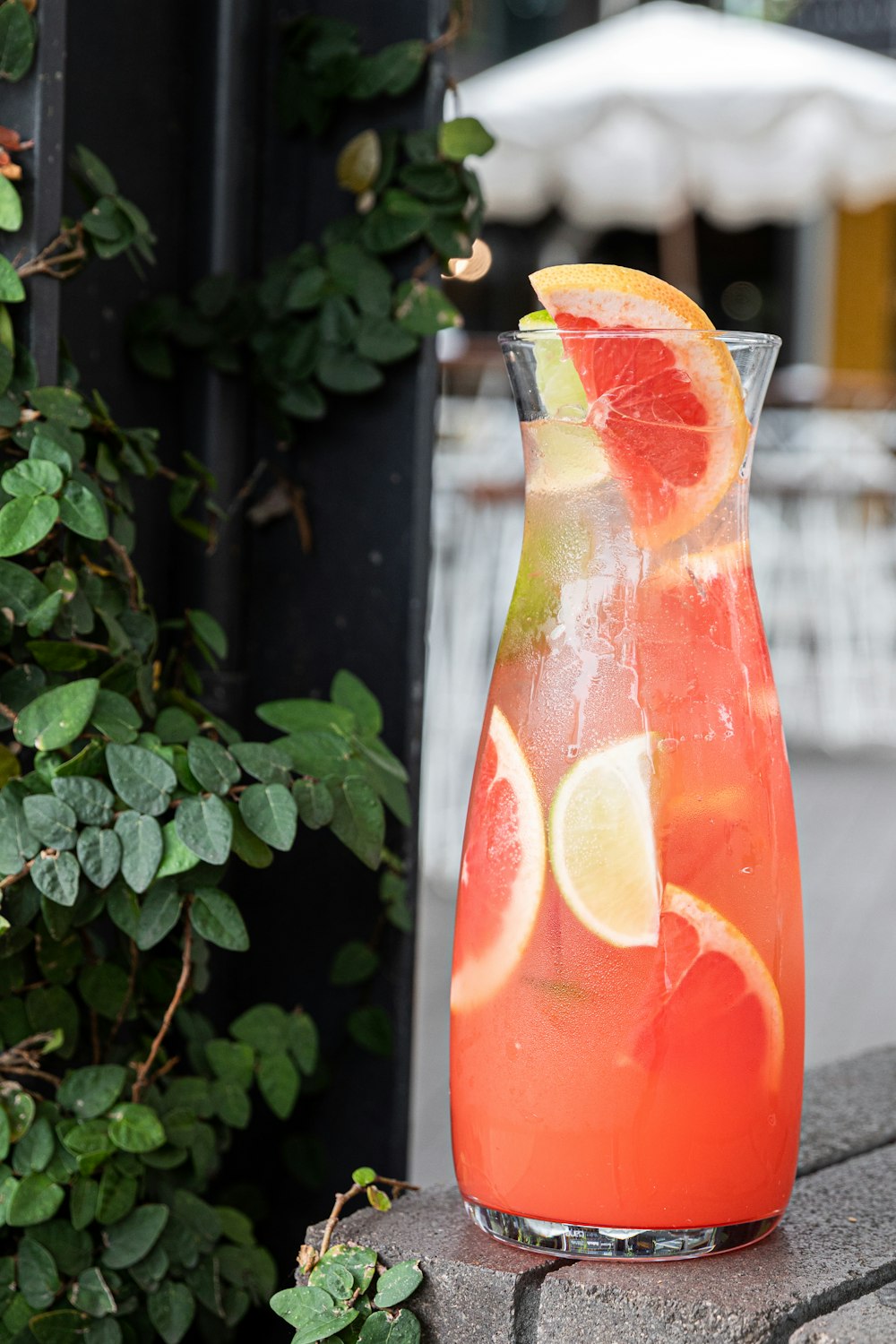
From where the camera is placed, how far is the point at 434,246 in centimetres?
112

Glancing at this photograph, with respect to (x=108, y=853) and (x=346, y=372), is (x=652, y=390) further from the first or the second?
(x=346, y=372)

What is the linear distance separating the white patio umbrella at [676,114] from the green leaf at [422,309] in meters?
3.63

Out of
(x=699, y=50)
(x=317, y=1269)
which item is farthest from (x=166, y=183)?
(x=699, y=50)

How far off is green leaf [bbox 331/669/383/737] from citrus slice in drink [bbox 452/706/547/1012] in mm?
258

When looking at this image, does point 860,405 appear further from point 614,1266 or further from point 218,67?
point 614,1266

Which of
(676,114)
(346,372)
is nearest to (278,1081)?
(346,372)

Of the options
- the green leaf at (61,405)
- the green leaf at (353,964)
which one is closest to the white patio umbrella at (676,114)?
the green leaf at (353,964)

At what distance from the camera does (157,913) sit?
0.86 m

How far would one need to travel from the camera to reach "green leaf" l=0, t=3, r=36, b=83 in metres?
0.85

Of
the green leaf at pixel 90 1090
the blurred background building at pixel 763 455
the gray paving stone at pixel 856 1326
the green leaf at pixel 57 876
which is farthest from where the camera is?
the blurred background building at pixel 763 455

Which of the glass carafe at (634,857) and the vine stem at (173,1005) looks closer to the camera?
the glass carafe at (634,857)

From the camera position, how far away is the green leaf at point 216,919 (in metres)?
0.86

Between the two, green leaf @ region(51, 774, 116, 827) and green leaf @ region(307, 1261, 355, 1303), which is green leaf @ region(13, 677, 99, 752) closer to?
green leaf @ region(51, 774, 116, 827)

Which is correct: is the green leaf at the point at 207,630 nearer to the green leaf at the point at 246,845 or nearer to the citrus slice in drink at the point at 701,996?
the green leaf at the point at 246,845
